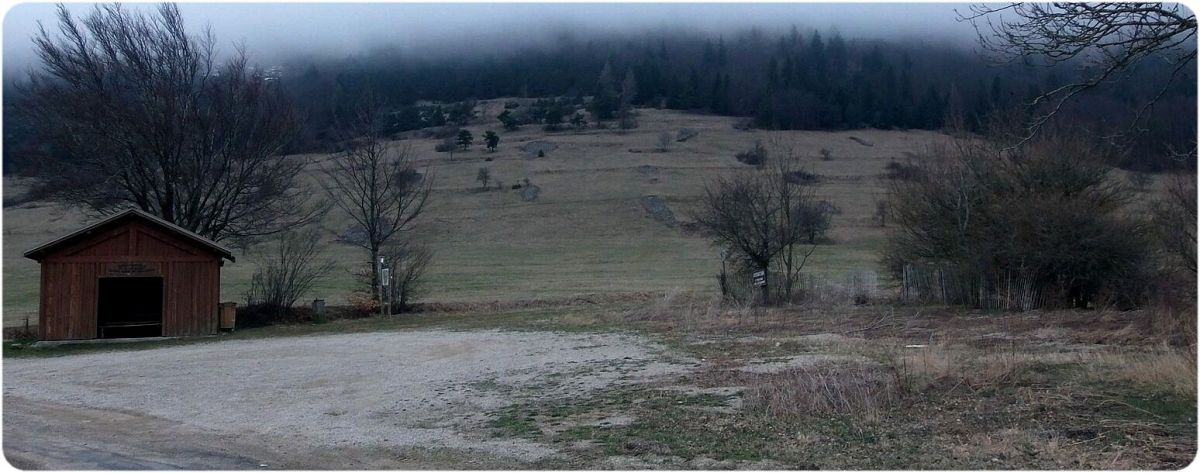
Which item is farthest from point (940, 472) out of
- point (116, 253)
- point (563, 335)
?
point (116, 253)

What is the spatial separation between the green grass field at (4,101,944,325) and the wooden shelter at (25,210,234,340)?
924 cm

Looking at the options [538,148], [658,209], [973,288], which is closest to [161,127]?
[973,288]

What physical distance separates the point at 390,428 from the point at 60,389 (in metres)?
7.24

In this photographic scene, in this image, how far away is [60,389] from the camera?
47.8 ft

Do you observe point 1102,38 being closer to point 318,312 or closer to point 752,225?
point 752,225

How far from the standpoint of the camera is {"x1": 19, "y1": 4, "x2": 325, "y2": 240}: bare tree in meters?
28.5

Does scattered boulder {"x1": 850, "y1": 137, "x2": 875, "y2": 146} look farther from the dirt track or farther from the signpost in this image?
the dirt track

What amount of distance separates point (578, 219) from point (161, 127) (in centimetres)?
4551

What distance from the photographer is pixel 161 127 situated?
95.9 feet

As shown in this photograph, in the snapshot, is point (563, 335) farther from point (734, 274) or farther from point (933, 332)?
point (734, 274)

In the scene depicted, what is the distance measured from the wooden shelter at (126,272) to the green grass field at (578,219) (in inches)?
364

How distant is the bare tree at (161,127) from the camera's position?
2855 cm

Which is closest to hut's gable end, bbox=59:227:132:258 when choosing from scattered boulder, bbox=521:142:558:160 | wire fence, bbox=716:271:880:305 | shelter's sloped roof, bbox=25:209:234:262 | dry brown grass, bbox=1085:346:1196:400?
shelter's sloped roof, bbox=25:209:234:262

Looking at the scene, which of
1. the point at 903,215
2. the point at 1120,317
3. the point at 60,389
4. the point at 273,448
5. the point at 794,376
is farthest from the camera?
the point at 903,215
